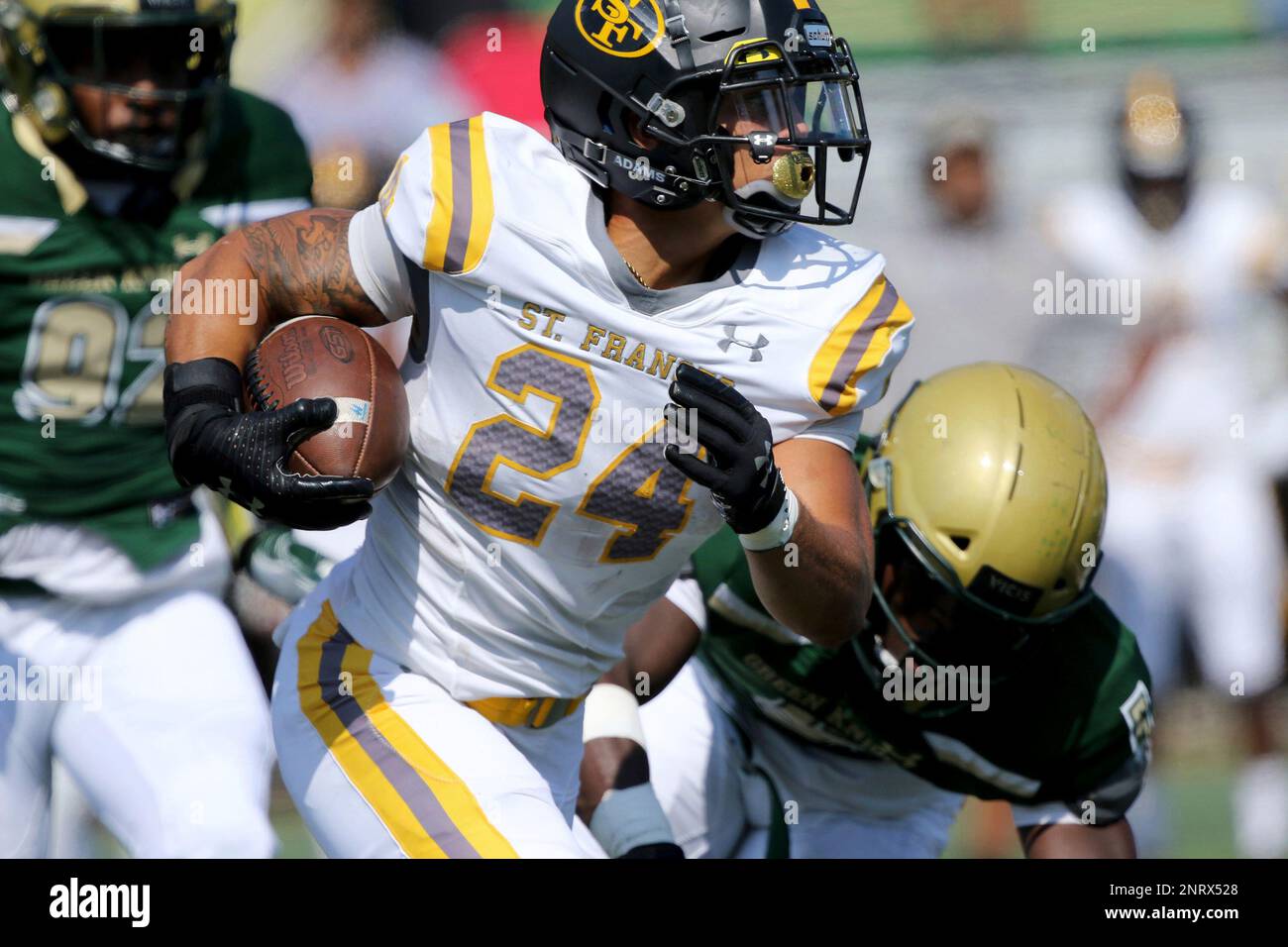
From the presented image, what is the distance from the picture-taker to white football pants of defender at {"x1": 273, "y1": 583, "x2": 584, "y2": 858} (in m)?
2.46

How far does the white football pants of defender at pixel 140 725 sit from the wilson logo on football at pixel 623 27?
174 centimetres

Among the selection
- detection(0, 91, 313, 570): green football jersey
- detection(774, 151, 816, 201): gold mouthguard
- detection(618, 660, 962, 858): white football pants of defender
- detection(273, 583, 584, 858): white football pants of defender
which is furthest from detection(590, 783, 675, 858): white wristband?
detection(0, 91, 313, 570): green football jersey

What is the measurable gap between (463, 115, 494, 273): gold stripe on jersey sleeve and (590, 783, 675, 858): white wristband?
111cm

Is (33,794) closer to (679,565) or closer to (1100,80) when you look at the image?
(679,565)

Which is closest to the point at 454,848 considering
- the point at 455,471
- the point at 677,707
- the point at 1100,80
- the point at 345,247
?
the point at 455,471

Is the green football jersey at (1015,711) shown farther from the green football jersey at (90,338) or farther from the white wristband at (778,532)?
the green football jersey at (90,338)

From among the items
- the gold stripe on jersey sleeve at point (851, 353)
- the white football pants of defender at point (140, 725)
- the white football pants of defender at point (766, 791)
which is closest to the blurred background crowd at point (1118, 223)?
the white football pants of defender at point (766, 791)

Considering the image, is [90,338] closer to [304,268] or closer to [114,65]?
[114,65]

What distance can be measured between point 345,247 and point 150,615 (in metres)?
1.56

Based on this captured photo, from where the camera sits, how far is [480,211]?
253 centimetres

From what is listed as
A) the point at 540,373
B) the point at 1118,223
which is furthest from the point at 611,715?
the point at 1118,223

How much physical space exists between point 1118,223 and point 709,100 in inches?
153

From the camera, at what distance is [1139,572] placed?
19.4 feet

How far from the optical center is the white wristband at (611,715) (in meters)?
3.27
